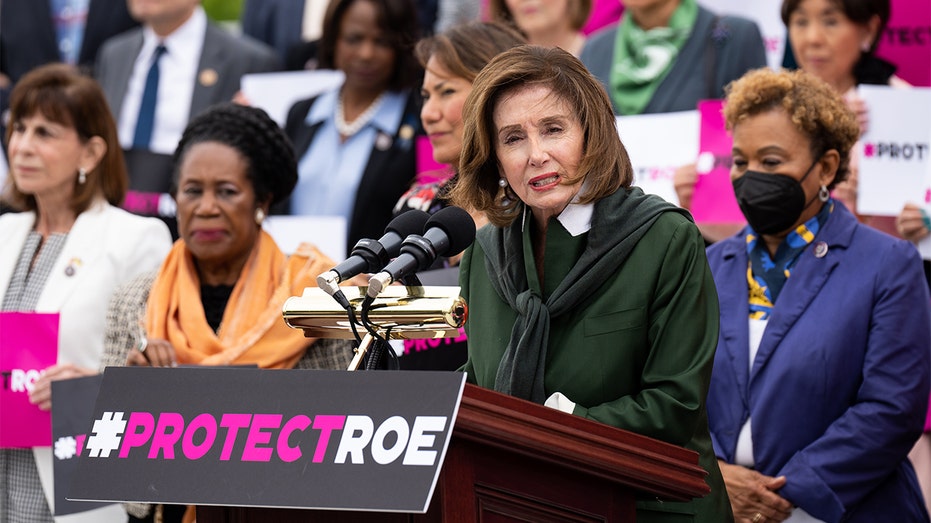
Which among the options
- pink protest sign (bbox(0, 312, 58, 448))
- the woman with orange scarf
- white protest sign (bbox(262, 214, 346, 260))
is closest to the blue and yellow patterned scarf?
the woman with orange scarf

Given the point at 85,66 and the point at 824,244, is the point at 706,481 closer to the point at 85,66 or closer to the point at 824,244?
the point at 824,244

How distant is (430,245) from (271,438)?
543mm

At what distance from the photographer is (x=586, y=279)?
3.31 meters

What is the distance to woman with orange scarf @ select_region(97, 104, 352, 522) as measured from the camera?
497 cm

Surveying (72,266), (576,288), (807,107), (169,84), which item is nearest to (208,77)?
(169,84)

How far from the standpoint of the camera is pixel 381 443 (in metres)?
2.57

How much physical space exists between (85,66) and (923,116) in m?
5.21

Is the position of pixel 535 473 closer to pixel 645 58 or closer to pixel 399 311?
pixel 399 311

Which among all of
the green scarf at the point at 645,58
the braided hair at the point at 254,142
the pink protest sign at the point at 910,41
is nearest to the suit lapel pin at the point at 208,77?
the braided hair at the point at 254,142

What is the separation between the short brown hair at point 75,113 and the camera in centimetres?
598

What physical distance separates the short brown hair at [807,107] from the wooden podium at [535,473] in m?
2.04

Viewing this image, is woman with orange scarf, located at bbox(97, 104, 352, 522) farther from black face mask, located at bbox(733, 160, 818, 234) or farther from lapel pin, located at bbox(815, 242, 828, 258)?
lapel pin, located at bbox(815, 242, 828, 258)

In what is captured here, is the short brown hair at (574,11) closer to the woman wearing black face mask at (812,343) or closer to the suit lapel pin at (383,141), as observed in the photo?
the suit lapel pin at (383,141)

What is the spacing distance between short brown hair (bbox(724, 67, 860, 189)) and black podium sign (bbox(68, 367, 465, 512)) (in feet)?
8.31
